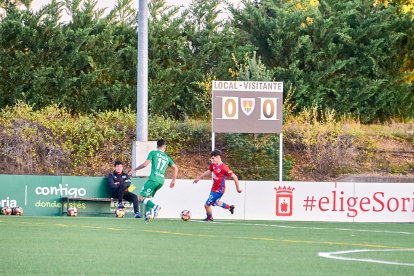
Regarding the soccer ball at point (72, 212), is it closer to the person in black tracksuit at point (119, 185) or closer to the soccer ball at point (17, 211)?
the soccer ball at point (17, 211)

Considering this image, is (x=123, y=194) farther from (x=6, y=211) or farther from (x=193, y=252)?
(x=193, y=252)

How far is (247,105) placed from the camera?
3669 centimetres

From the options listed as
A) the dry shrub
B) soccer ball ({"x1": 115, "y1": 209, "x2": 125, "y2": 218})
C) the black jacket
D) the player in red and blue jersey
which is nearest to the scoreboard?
the black jacket

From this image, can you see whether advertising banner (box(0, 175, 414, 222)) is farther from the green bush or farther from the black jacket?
the green bush

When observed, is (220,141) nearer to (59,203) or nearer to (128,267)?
(59,203)

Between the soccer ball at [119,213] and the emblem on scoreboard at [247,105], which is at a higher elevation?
the emblem on scoreboard at [247,105]

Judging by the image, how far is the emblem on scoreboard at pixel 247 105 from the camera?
3662 centimetres

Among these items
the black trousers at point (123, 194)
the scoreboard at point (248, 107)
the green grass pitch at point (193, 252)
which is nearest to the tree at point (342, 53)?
the scoreboard at point (248, 107)

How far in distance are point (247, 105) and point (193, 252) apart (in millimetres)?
22736

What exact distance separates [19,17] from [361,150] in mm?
13849

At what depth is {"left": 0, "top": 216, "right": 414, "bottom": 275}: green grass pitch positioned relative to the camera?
37.7ft

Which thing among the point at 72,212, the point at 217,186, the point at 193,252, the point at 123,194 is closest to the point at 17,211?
the point at 72,212

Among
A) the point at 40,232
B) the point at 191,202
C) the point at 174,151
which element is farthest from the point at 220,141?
the point at 40,232

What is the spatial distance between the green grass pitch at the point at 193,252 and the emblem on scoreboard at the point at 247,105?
15.9m
